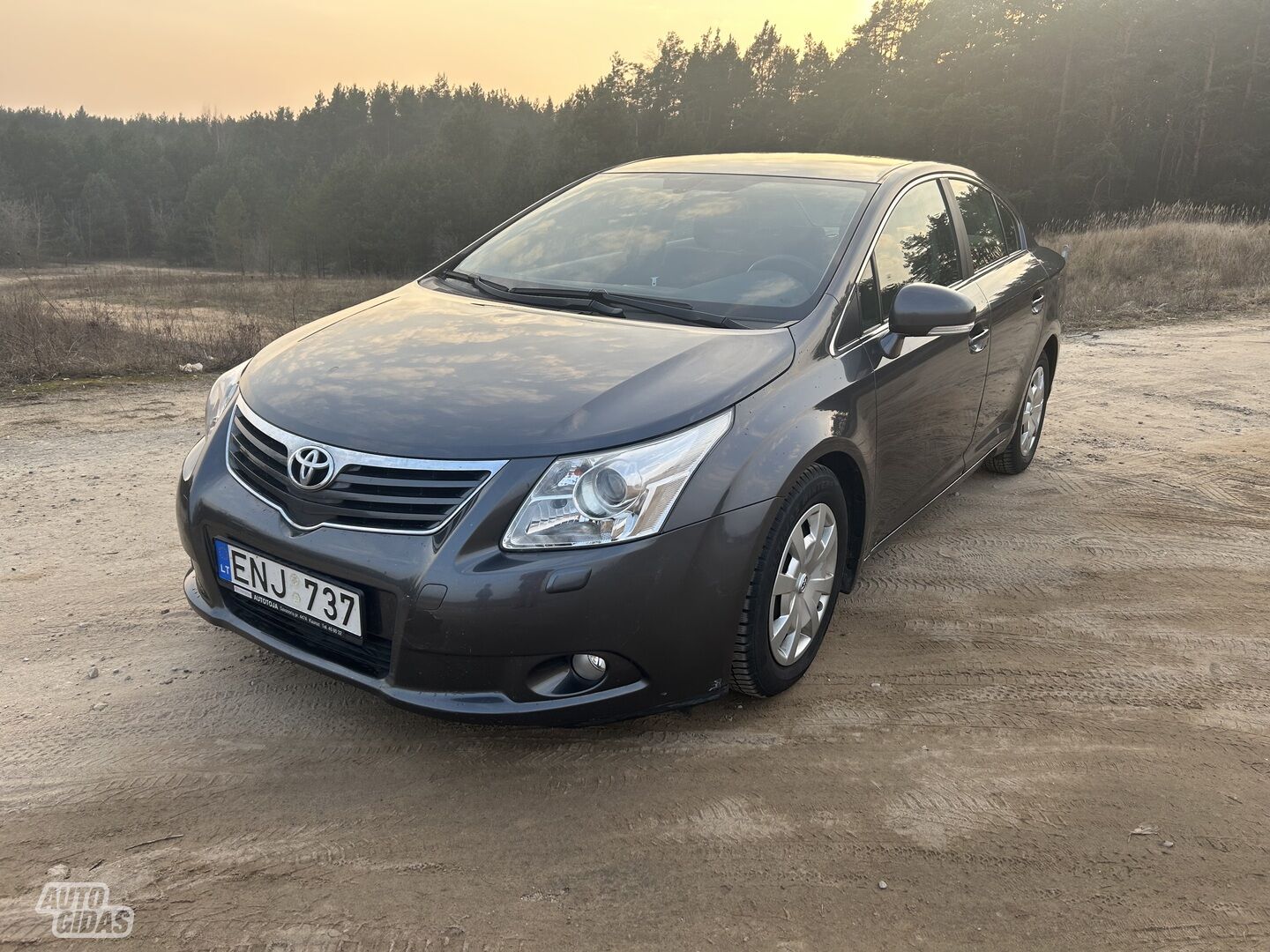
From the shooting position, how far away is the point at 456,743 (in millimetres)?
2699

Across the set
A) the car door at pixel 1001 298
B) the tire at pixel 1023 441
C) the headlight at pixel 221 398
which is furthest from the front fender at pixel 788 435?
the tire at pixel 1023 441

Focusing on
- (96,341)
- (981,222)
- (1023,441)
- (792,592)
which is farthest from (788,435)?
(96,341)

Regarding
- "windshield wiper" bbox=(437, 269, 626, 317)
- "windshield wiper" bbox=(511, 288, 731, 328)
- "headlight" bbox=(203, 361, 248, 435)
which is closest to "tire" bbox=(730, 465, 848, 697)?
"windshield wiper" bbox=(511, 288, 731, 328)

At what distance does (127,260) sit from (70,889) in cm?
10642

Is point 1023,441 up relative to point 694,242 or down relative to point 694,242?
down

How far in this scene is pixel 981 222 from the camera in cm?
456

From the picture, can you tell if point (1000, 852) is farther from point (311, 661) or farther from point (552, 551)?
point (311, 661)

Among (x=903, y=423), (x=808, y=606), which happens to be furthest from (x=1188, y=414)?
(x=808, y=606)

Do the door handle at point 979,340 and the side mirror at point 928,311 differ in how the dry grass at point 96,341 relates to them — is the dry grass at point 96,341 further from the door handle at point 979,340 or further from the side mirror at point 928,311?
the side mirror at point 928,311

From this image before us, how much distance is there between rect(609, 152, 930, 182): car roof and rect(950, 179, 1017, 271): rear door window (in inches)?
12.8

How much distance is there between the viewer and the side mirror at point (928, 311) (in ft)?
10.3

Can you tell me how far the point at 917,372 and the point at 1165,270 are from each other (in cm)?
1343

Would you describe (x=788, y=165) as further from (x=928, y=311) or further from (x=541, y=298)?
(x=541, y=298)

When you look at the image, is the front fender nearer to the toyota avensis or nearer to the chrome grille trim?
the toyota avensis
